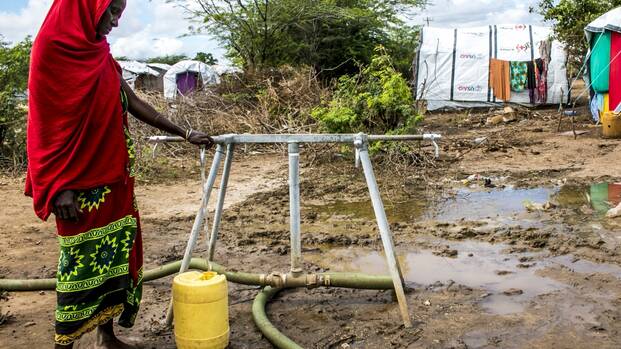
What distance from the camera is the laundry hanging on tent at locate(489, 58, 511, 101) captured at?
1591 cm

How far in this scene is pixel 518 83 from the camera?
15844 mm

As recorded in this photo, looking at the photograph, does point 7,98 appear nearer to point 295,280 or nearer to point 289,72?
point 289,72

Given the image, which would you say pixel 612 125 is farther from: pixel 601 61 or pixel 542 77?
pixel 542 77

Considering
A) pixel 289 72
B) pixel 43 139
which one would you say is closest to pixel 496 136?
pixel 289 72

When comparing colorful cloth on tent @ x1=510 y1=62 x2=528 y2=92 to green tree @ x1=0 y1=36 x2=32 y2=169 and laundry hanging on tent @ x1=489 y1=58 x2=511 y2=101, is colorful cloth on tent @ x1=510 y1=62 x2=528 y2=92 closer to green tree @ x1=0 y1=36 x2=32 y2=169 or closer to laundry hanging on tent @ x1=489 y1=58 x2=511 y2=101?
laundry hanging on tent @ x1=489 y1=58 x2=511 y2=101

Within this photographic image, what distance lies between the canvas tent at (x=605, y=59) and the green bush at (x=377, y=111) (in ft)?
16.6

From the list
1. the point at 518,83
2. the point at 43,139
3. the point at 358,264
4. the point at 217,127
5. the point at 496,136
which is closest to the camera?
the point at 43,139

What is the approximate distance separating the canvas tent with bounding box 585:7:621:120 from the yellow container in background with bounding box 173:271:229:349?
10.0 metres

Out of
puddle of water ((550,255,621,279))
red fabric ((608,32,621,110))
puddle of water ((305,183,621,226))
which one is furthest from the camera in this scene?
red fabric ((608,32,621,110))

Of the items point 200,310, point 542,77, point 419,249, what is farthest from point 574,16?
point 200,310

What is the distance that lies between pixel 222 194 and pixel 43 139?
108cm

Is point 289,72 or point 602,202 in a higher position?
point 289,72

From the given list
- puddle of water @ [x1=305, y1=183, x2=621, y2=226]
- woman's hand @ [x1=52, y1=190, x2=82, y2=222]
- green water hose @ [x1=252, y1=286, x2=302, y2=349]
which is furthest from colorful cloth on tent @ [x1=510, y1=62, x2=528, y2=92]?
woman's hand @ [x1=52, y1=190, x2=82, y2=222]

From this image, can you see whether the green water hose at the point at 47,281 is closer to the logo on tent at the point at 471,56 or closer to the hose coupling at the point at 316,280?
the hose coupling at the point at 316,280
